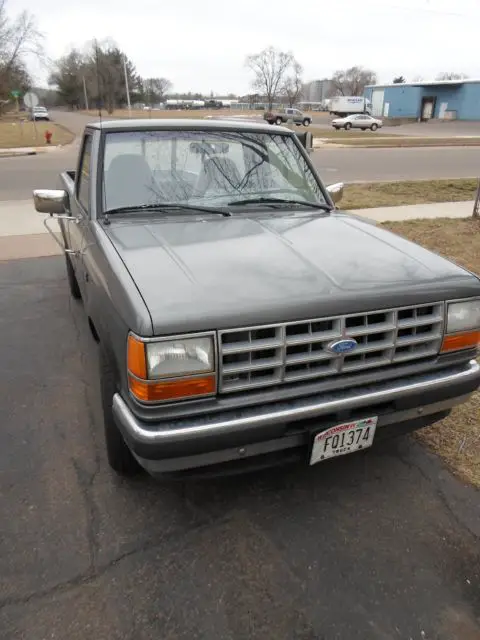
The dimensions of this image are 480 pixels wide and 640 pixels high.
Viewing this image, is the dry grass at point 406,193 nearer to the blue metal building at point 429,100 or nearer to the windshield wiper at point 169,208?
the windshield wiper at point 169,208

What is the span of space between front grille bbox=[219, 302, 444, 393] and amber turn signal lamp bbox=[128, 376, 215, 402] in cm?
7

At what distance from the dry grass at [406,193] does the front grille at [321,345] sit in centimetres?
814

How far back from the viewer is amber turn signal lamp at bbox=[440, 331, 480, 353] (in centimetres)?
245

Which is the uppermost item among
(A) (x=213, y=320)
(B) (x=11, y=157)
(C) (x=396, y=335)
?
(A) (x=213, y=320)

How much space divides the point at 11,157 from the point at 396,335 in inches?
896

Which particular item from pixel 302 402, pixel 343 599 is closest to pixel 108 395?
pixel 302 402

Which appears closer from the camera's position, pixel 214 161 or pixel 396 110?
pixel 214 161

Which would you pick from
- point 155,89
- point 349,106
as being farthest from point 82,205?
point 155,89

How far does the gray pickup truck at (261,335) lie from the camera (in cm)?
202

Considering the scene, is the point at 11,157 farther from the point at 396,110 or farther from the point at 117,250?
the point at 396,110

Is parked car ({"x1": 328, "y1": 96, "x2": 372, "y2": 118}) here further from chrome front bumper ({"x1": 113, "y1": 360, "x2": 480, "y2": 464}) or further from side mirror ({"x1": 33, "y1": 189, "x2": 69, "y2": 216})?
chrome front bumper ({"x1": 113, "y1": 360, "x2": 480, "y2": 464})

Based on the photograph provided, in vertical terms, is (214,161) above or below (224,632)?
above

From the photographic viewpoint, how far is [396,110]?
65375mm

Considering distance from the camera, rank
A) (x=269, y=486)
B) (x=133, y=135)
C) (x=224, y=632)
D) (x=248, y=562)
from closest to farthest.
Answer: (x=224, y=632), (x=248, y=562), (x=269, y=486), (x=133, y=135)
